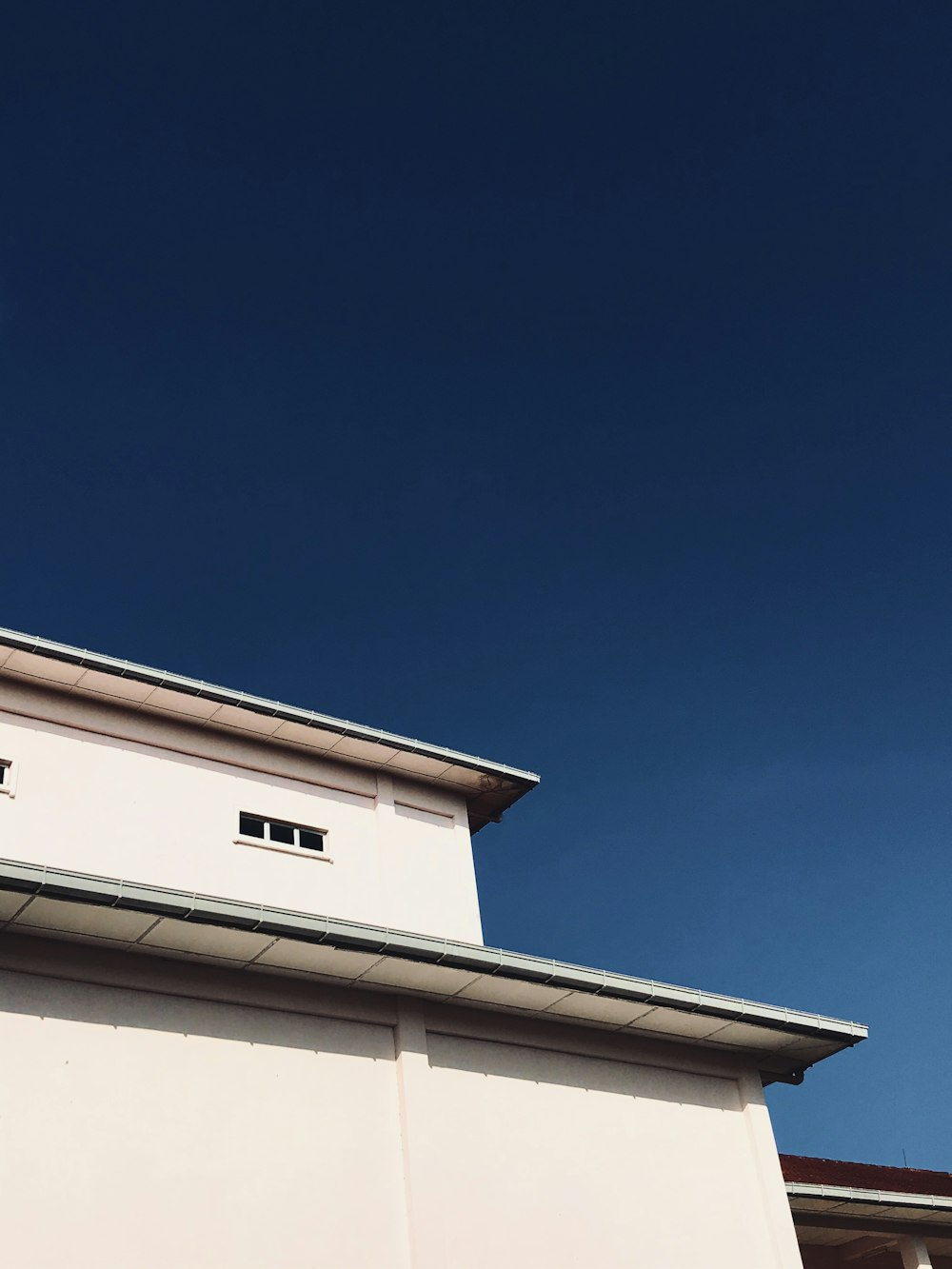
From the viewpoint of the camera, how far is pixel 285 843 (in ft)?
56.5

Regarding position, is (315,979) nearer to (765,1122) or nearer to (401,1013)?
(401,1013)

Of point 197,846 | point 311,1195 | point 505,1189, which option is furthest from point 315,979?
point 197,846

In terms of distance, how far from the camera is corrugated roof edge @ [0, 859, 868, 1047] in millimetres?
10923

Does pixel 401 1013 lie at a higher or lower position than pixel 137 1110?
higher

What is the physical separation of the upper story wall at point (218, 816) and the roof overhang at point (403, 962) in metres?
3.60

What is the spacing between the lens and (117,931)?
38.0 ft

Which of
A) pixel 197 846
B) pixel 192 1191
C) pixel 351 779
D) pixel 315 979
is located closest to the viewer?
pixel 192 1191

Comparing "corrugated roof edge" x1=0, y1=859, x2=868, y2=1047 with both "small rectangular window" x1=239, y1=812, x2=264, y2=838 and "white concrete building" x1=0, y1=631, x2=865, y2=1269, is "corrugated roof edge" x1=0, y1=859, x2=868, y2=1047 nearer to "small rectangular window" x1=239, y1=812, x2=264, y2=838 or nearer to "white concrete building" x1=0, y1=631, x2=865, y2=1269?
"white concrete building" x1=0, y1=631, x2=865, y2=1269

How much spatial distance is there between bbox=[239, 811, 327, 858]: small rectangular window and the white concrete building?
1.3 inches

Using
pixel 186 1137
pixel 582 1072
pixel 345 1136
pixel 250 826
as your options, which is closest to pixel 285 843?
pixel 250 826

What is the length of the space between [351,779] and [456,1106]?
614 centimetres

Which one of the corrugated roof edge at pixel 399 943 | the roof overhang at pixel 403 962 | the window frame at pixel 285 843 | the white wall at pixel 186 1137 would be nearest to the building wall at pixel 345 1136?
the white wall at pixel 186 1137

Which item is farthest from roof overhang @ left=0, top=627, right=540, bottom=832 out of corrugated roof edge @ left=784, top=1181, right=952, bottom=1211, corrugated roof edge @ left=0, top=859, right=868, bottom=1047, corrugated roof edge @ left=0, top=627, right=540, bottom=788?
corrugated roof edge @ left=784, top=1181, right=952, bottom=1211

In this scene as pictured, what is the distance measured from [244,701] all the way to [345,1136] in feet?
21.5
